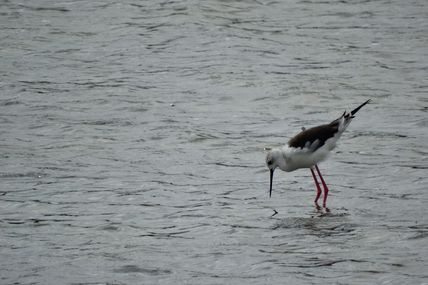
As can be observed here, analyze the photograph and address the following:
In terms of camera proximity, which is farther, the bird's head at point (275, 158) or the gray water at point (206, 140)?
the bird's head at point (275, 158)

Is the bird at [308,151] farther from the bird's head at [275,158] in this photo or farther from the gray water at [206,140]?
the gray water at [206,140]

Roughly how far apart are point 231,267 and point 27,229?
2420mm

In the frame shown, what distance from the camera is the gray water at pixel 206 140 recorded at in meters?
10.2

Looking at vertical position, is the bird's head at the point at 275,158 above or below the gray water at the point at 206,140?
above

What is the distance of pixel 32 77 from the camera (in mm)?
17953

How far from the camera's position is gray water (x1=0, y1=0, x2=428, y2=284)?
10.2 metres

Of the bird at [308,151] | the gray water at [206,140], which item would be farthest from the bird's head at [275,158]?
the gray water at [206,140]

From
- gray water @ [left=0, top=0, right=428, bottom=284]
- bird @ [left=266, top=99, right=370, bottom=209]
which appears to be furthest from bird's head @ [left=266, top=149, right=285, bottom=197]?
gray water @ [left=0, top=0, right=428, bottom=284]

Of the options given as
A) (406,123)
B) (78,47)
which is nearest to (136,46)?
(78,47)

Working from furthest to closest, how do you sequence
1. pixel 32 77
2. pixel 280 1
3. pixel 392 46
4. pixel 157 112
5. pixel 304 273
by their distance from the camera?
pixel 280 1
pixel 392 46
pixel 32 77
pixel 157 112
pixel 304 273

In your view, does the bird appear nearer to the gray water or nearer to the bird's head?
the bird's head

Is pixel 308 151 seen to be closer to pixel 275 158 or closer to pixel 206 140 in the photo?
pixel 275 158

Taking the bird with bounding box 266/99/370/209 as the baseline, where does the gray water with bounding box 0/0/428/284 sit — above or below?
below

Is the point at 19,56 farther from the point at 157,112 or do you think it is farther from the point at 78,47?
the point at 157,112
